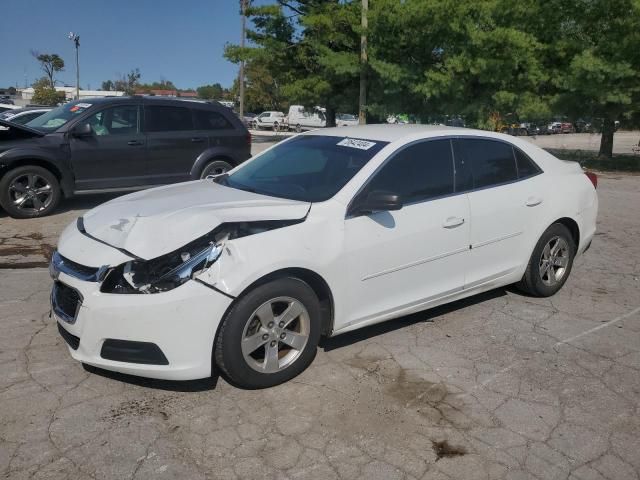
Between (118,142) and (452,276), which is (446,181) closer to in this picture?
(452,276)

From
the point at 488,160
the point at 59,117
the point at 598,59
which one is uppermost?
the point at 598,59

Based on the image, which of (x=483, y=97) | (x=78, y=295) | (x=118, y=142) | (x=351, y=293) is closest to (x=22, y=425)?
(x=78, y=295)

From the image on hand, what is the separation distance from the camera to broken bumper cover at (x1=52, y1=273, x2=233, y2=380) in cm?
311

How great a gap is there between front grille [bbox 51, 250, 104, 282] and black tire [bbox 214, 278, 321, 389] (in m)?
0.76

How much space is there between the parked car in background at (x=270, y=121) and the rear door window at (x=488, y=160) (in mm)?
40848

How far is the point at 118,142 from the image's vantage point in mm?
8695

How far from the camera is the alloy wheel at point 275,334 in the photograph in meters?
3.36

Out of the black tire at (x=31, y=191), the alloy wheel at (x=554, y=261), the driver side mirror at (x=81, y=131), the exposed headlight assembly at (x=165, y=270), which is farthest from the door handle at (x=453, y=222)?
the black tire at (x=31, y=191)

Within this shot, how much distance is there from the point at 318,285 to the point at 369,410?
81cm

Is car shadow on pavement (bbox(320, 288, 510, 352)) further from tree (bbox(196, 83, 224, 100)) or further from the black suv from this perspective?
tree (bbox(196, 83, 224, 100))

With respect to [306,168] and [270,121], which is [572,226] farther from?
[270,121]

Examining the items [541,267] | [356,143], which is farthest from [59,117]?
[541,267]

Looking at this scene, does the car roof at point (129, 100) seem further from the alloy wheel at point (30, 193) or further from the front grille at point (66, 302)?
the front grille at point (66, 302)

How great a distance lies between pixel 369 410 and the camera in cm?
332
